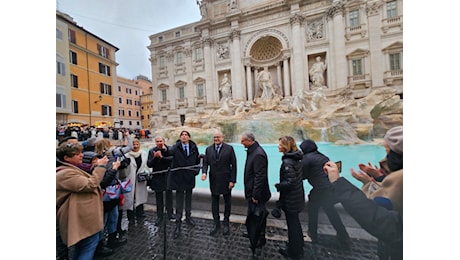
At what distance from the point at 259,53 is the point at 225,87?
3.39ft

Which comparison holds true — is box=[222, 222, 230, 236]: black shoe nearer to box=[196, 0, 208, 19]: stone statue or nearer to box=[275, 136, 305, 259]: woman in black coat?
box=[275, 136, 305, 259]: woman in black coat

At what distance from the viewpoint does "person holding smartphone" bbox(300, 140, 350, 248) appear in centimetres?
168

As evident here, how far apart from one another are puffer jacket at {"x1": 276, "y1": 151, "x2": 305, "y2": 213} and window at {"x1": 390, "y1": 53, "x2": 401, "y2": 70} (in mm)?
1837

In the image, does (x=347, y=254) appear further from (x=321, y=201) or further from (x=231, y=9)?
(x=231, y=9)

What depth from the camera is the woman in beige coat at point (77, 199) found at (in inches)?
51.3

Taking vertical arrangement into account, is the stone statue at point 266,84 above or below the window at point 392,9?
below

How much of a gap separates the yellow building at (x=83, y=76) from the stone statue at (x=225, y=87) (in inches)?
72.4

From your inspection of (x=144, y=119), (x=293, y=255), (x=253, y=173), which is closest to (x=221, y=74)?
(x=144, y=119)

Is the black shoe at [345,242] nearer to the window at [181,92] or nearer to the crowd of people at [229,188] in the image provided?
the crowd of people at [229,188]

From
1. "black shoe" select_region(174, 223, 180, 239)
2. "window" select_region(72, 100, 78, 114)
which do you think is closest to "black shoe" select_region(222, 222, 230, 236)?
"black shoe" select_region(174, 223, 180, 239)

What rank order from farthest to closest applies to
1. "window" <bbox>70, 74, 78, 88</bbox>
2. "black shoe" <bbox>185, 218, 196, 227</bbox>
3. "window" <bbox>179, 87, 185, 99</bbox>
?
"window" <bbox>179, 87, 185, 99</bbox>, "window" <bbox>70, 74, 78, 88</bbox>, "black shoe" <bbox>185, 218, 196, 227</bbox>

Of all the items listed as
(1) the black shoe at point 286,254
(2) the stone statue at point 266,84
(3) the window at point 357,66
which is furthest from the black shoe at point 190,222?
(3) the window at point 357,66
